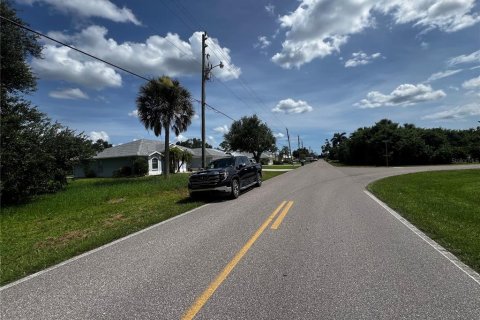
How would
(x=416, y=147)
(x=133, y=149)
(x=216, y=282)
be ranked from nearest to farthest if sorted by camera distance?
(x=216, y=282) → (x=133, y=149) → (x=416, y=147)

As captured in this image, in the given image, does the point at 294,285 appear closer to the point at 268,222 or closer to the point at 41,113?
the point at 268,222

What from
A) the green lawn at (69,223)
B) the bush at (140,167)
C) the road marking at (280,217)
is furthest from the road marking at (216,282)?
the bush at (140,167)

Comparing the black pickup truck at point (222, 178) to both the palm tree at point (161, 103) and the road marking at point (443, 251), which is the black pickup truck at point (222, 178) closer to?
the road marking at point (443, 251)

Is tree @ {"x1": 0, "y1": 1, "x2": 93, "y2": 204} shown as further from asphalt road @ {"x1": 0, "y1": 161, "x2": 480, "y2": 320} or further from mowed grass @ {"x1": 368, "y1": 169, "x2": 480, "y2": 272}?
mowed grass @ {"x1": 368, "y1": 169, "x2": 480, "y2": 272}

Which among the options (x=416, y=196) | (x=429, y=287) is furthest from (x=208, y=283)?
(x=416, y=196)

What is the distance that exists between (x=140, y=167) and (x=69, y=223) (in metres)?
27.6

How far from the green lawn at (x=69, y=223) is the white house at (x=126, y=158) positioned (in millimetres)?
22781

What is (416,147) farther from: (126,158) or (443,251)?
(443,251)

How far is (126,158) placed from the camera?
39.4m

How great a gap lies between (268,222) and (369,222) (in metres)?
2.61

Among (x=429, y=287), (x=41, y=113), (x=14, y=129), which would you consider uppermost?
(x=41, y=113)

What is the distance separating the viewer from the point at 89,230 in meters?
8.77

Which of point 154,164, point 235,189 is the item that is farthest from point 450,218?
point 154,164

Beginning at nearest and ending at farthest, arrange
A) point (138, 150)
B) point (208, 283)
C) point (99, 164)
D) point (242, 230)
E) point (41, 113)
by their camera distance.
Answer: point (208, 283) → point (242, 230) → point (41, 113) → point (138, 150) → point (99, 164)
